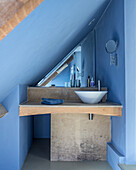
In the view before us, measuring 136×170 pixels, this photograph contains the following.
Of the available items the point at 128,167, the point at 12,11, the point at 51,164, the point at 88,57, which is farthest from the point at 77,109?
the point at 88,57

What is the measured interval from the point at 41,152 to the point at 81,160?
1.99 ft

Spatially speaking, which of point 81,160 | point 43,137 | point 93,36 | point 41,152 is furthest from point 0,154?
point 93,36

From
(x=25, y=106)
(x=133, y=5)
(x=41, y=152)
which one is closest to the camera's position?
(x=133, y=5)

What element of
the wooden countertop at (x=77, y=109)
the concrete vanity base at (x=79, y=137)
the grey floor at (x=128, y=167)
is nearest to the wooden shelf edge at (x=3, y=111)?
the wooden countertop at (x=77, y=109)

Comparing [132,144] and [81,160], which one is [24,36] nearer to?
[132,144]

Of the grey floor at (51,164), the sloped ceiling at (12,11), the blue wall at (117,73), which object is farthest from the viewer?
the grey floor at (51,164)

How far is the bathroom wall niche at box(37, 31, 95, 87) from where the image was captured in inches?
122

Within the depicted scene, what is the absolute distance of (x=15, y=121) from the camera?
68.7 inches

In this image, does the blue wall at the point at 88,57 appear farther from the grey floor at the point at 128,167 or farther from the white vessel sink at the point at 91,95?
the grey floor at the point at 128,167

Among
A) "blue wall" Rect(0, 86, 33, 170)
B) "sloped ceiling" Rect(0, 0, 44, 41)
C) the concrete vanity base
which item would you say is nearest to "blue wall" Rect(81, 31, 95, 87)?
the concrete vanity base

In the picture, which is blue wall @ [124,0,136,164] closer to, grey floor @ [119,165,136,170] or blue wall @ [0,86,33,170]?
grey floor @ [119,165,136,170]

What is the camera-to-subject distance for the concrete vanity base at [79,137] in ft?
6.89

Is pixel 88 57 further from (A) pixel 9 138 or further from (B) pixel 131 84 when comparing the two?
(A) pixel 9 138

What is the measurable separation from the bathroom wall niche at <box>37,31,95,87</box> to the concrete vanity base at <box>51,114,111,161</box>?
2.07 ft
